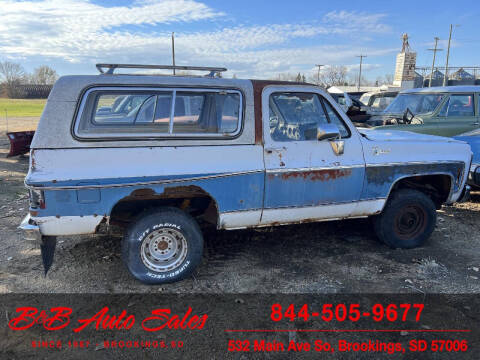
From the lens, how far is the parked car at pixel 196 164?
10.4 feet

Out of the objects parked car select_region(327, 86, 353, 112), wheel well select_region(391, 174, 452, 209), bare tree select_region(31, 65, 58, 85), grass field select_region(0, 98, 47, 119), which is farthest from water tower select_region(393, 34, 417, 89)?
bare tree select_region(31, 65, 58, 85)

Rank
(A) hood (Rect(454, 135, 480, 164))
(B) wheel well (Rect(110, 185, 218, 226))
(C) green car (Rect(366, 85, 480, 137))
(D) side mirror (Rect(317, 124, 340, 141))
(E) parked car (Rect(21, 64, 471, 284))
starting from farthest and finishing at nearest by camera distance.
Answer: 1. (C) green car (Rect(366, 85, 480, 137))
2. (A) hood (Rect(454, 135, 480, 164))
3. (D) side mirror (Rect(317, 124, 340, 141))
4. (B) wheel well (Rect(110, 185, 218, 226))
5. (E) parked car (Rect(21, 64, 471, 284))

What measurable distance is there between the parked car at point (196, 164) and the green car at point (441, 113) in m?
3.32

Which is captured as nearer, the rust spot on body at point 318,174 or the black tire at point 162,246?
the black tire at point 162,246

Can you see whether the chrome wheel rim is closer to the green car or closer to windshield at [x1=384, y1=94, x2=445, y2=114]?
the green car

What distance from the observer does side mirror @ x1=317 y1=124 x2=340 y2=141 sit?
144 inches

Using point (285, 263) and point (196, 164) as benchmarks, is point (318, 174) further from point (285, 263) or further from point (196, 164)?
point (196, 164)

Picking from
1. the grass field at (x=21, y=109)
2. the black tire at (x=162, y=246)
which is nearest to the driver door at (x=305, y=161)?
the black tire at (x=162, y=246)

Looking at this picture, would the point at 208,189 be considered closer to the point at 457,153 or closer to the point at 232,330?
the point at 232,330

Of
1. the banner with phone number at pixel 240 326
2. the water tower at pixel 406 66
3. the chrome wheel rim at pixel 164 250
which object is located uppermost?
the water tower at pixel 406 66

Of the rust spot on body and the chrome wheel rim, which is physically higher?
the rust spot on body

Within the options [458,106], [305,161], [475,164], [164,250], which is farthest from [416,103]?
[164,250]

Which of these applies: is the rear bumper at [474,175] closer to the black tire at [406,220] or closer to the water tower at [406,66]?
the black tire at [406,220]

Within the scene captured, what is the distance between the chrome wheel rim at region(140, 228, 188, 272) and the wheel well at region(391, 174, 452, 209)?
2796 mm
